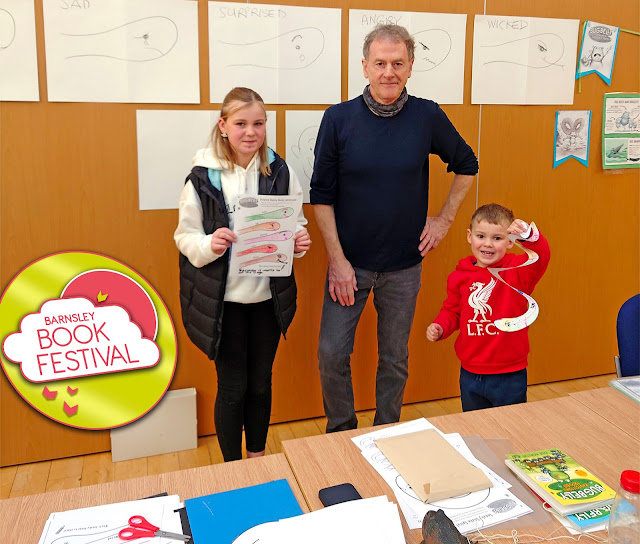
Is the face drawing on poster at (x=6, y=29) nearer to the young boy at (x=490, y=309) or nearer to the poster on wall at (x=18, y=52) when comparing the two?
the poster on wall at (x=18, y=52)

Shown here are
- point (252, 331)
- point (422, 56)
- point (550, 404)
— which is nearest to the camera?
point (550, 404)

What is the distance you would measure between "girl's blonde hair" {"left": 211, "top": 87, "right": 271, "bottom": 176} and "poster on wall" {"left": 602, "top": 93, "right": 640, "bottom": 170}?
7.04ft

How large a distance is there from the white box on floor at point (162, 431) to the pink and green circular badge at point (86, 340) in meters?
0.05

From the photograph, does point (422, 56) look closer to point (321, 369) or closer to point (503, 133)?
point (503, 133)

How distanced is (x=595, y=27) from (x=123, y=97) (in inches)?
96.6

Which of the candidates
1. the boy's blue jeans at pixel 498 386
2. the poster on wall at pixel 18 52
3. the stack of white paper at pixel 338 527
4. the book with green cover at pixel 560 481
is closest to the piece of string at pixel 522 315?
the boy's blue jeans at pixel 498 386

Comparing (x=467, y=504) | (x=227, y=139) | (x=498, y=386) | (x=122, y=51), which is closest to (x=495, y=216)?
(x=498, y=386)

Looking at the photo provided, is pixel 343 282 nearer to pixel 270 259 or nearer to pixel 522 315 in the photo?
pixel 270 259

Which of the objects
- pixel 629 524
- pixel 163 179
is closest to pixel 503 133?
pixel 163 179

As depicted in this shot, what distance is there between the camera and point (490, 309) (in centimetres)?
218

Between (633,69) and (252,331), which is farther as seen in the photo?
(633,69)

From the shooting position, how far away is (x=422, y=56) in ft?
9.82

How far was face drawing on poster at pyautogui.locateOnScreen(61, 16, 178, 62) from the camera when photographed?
2496 millimetres

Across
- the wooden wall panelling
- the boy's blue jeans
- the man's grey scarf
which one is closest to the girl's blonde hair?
the man's grey scarf
